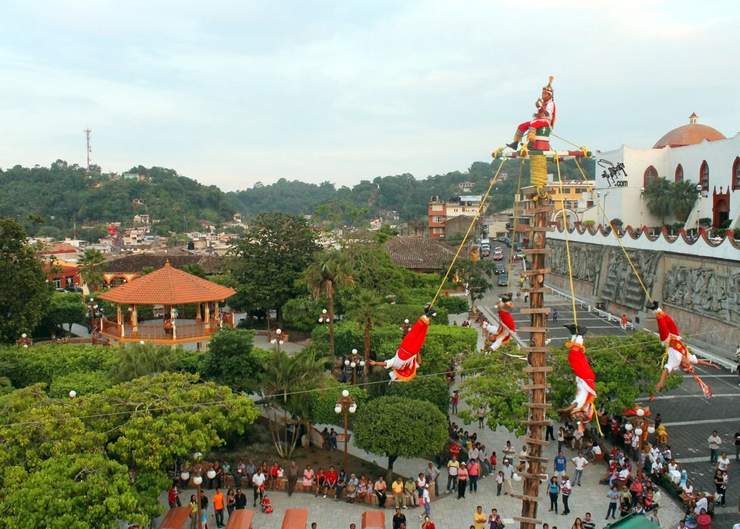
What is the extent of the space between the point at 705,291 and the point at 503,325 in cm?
2371

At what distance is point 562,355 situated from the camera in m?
18.2

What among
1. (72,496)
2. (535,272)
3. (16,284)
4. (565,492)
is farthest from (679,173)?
(72,496)

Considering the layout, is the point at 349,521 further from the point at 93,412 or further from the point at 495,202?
the point at 495,202

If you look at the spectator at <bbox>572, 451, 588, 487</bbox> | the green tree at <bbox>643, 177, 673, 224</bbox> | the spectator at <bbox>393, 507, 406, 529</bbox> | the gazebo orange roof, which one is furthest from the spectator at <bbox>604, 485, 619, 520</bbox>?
the green tree at <bbox>643, 177, 673, 224</bbox>

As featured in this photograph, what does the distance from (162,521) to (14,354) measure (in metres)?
12.2

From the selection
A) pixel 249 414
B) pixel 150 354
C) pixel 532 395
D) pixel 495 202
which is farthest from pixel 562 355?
pixel 495 202

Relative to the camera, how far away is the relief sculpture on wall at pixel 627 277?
33.7 m

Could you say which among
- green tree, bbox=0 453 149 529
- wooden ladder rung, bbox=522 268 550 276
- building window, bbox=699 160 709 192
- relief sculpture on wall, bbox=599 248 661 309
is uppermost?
building window, bbox=699 160 709 192

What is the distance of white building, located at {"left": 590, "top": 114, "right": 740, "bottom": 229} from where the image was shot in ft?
129

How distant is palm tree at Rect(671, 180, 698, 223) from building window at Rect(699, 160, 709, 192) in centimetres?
55

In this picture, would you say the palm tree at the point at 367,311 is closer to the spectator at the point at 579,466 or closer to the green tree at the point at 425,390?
the green tree at the point at 425,390

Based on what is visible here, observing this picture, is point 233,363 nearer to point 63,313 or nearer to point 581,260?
point 63,313

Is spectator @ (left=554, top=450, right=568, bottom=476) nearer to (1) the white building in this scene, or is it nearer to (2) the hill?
(1) the white building

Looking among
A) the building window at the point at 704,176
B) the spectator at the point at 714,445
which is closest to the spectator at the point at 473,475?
the spectator at the point at 714,445
